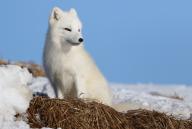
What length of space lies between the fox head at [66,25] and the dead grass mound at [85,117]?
158 cm

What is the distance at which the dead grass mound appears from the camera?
6.18 meters

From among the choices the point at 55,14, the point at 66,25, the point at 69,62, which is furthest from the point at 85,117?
the point at 55,14

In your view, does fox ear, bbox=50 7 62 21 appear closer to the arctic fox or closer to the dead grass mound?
the arctic fox

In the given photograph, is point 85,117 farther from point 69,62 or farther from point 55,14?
point 55,14

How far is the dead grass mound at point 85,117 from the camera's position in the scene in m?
6.18

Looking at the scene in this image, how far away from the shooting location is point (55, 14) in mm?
8320

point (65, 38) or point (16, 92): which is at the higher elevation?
point (65, 38)

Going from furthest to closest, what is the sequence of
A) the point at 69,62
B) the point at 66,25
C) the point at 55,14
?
the point at 55,14
the point at 66,25
the point at 69,62

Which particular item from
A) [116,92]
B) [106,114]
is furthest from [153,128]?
[116,92]

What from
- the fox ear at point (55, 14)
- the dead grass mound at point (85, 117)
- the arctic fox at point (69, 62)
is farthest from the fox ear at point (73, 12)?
the dead grass mound at point (85, 117)

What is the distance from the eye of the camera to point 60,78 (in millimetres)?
8117

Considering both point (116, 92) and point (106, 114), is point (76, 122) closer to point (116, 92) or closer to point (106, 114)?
point (106, 114)

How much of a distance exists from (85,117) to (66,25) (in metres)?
2.24

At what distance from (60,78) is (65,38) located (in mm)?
629
